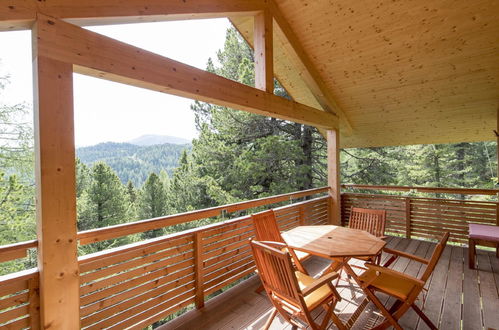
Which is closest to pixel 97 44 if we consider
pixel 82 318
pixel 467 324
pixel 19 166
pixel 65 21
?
pixel 65 21

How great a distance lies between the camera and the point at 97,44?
1888mm

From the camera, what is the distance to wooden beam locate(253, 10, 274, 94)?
3.40 meters

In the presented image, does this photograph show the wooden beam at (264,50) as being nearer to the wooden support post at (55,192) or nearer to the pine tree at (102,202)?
the wooden support post at (55,192)

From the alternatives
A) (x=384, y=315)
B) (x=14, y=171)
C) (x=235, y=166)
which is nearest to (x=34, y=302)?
(x=384, y=315)

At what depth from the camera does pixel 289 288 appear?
194 cm

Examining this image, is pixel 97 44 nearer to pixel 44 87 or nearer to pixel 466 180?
pixel 44 87

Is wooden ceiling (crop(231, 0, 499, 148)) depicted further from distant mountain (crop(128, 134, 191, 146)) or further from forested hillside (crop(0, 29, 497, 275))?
distant mountain (crop(128, 134, 191, 146))

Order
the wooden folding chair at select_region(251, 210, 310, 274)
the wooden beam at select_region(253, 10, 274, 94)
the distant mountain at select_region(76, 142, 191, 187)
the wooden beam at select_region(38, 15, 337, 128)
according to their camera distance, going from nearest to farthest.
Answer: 1. the wooden beam at select_region(38, 15, 337, 128)
2. the wooden folding chair at select_region(251, 210, 310, 274)
3. the wooden beam at select_region(253, 10, 274, 94)
4. the distant mountain at select_region(76, 142, 191, 187)

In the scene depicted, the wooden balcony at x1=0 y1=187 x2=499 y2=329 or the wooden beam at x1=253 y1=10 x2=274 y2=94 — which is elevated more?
the wooden beam at x1=253 y1=10 x2=274 y2=94

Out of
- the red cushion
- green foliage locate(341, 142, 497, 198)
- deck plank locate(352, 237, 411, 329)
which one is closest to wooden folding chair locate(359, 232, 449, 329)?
deck plank locate(352, 237, 411, 329)

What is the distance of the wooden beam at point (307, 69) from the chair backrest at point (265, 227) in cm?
262

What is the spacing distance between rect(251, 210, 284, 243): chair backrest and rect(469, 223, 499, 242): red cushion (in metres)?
2.75

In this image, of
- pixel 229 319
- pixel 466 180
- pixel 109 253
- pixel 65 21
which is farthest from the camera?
pixel 466 180

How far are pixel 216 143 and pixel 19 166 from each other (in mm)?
6435
